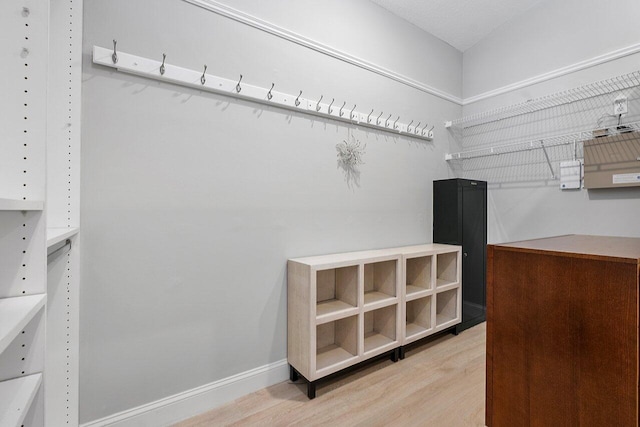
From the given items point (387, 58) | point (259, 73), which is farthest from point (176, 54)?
point (387, 58)

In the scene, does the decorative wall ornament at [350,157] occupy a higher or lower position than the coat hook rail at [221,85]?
lower

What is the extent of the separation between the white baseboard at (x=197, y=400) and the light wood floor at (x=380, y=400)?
0.05m

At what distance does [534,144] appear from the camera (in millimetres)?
2795

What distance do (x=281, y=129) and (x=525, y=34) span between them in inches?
109

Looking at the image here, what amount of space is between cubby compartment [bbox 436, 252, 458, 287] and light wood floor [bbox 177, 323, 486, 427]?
0.69m

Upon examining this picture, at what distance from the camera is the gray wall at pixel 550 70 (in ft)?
7.67

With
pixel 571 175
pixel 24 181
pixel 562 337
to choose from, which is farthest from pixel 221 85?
pixel 571 175

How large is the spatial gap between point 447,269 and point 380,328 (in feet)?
3.09

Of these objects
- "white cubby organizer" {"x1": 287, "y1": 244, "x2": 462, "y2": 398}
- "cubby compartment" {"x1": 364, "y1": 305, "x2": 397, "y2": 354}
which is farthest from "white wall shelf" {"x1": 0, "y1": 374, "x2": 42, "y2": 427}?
"cubby compartment" {"x1": 364, "y1": 305, "x2": 397, "y2": 354}

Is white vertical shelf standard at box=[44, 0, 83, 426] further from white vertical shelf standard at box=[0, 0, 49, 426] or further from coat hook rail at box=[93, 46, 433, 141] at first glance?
white vertical shelf standard at box=[0, 0, 49, 426]

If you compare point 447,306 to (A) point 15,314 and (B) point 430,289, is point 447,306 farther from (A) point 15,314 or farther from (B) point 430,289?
(A) point 15,314

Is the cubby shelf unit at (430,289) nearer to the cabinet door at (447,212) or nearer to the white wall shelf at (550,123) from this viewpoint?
the cabinet door at (447,212)

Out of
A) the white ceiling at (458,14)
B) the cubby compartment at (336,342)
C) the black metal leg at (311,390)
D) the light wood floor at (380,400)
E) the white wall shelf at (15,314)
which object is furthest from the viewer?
the white ceiling at (458,14)

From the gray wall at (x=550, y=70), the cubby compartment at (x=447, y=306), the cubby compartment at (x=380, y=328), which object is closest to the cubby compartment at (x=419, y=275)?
the cubby compartment at (x=380, y=328)
